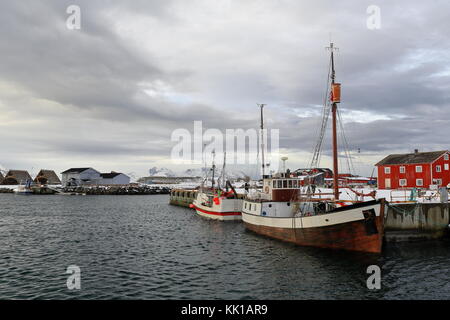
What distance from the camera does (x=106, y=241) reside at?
107ft

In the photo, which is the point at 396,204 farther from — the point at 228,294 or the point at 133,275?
the point at 133,275

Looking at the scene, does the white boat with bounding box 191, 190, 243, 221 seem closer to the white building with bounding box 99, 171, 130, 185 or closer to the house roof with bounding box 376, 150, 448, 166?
the house roof with bounding box 376, 150, 448, 166

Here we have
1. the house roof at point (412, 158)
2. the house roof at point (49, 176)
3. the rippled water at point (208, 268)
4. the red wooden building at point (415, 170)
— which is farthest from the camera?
the house roof at point (49, 176)

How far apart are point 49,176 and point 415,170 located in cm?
18075

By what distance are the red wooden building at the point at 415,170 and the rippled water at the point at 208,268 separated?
115 ft

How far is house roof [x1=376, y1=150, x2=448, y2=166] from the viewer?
6025 centimetres

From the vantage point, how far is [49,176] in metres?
180

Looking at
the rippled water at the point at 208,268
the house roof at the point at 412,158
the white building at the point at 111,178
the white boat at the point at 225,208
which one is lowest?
the rippled water at the point at 208,268

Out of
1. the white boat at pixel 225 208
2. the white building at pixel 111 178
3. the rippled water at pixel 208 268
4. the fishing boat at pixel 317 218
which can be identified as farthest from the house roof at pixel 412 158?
the white building at pixel 111 178

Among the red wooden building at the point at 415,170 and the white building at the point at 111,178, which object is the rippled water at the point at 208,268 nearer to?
the red wooden building at the point at 415,170

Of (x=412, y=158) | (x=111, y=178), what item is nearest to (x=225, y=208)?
(x=412, y=158)

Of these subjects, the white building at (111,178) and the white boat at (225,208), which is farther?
the white building at (111,178)

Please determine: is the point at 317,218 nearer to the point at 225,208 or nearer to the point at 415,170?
the point at 225,208

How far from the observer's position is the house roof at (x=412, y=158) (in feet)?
198
